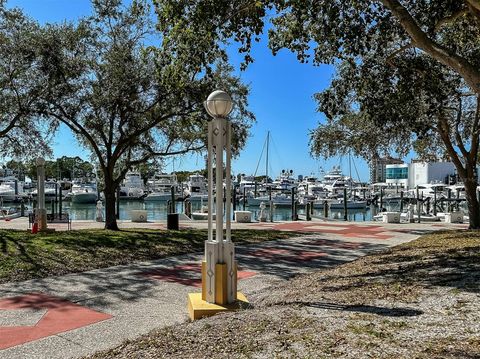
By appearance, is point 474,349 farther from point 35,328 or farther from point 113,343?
point 35,328

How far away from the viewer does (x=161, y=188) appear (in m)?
80.6

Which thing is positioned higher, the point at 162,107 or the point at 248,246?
the point at 162,107

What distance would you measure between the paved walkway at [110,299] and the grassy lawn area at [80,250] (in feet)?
1.76

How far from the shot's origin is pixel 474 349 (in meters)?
4.11

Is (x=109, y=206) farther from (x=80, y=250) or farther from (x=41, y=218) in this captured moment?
(x=80, y=250)

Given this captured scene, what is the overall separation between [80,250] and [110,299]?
14.4ft

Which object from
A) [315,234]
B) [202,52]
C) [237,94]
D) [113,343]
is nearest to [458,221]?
[315,234]

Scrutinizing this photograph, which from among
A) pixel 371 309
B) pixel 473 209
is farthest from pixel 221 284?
pixel 473 209

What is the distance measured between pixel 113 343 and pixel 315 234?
13.3 metres

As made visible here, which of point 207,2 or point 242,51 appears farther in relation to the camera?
point 242,51

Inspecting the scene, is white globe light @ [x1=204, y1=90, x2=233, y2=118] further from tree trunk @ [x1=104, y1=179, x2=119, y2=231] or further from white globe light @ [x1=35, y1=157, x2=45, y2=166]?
tree trunk @ [x1=104, y1=179, x2=119, y2=231]

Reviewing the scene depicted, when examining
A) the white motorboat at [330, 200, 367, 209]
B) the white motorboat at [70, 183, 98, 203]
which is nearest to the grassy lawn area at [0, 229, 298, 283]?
the white motorboat at [330, 200, 367, 209]

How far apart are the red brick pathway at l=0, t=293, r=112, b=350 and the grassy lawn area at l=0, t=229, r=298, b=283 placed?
67.5 inches

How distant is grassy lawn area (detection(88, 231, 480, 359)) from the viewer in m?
4.30
